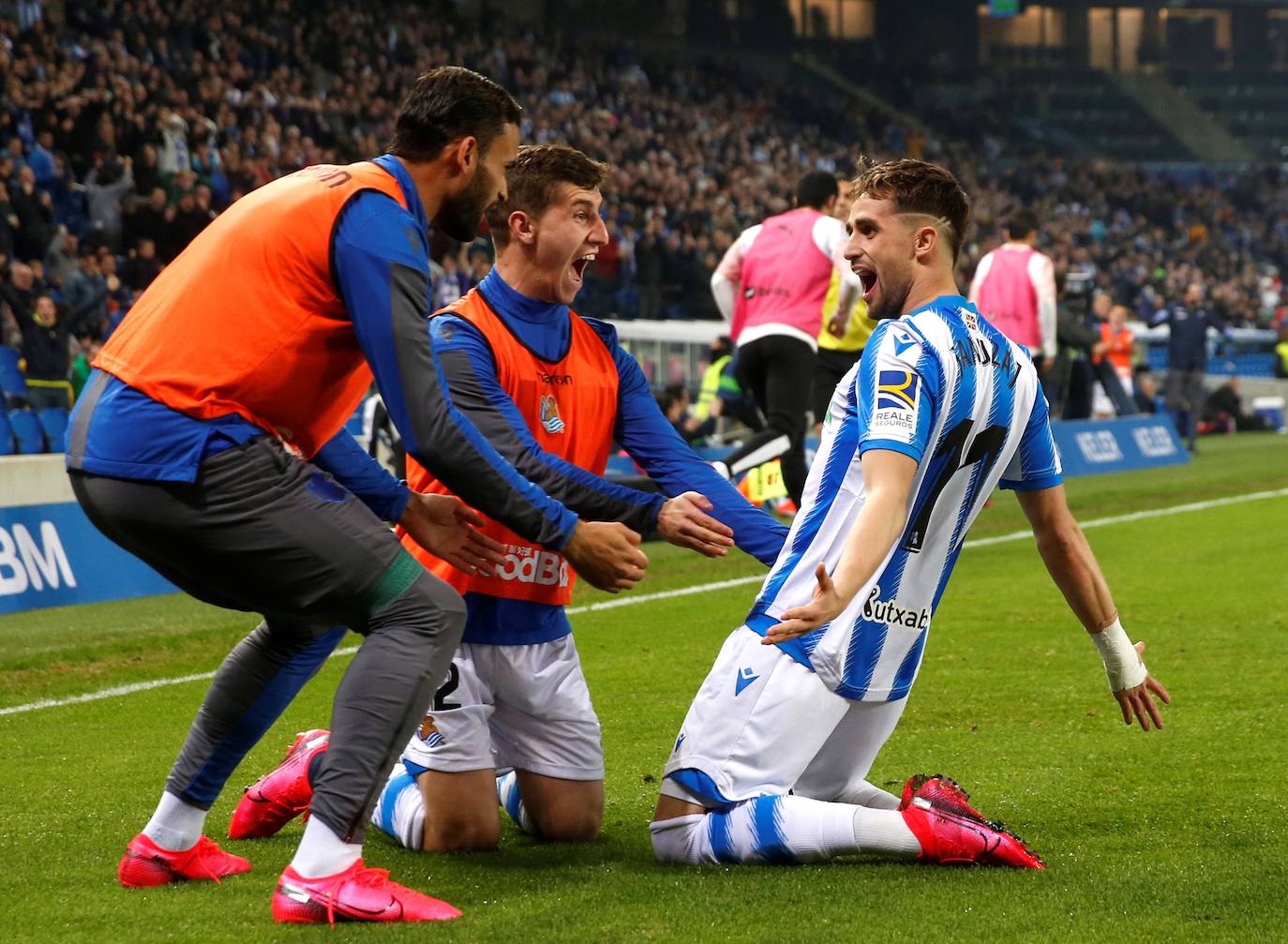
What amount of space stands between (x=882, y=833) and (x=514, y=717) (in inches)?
45.7

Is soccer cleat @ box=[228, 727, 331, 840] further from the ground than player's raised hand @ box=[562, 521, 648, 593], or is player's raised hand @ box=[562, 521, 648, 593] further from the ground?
player's raised hand @ box=[562, 521, 648, 593]

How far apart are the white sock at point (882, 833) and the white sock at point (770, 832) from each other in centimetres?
2

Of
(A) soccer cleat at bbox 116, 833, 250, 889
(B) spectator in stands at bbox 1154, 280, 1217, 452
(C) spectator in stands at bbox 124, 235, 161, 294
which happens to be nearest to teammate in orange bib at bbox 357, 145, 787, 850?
(A) soccer cleat at bbox 116, 833, 250, 889

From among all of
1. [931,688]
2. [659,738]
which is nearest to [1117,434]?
[931,688]

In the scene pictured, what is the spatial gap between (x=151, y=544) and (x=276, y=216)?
753mm

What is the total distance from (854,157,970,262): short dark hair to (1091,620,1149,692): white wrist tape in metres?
1.06

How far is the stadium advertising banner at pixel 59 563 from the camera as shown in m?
9.16

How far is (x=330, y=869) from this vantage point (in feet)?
12.0

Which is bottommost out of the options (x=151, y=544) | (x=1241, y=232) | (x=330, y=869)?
(x=1241, y=232)

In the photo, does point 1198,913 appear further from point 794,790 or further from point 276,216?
point 276,216

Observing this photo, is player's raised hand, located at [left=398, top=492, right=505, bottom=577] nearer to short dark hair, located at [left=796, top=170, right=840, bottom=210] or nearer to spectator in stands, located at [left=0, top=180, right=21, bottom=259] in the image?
short dark hair, located at [left=796, top=170, right=840, bottom=210]

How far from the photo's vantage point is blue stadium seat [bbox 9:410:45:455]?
536 inches

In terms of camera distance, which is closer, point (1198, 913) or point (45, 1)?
point (1198, 913)

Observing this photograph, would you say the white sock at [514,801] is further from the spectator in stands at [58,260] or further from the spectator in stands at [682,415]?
the spectator in stands at [58,260]
